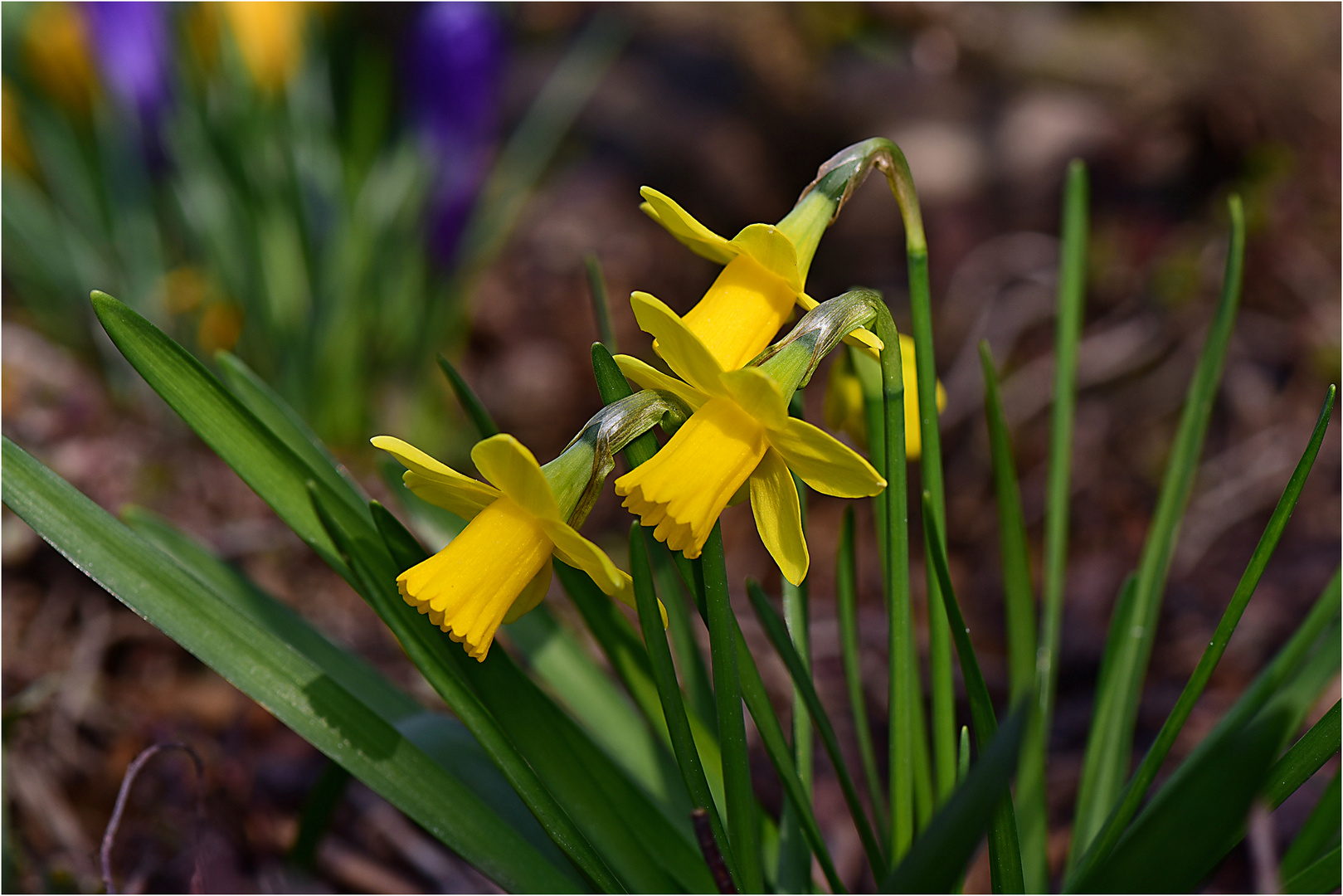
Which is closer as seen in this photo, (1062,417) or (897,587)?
(897,587)

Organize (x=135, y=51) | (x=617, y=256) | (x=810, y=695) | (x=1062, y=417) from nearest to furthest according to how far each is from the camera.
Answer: (x=810, y=695) → (x=1062, y=417) → (x=135, y=51) → (x=617, y=256)

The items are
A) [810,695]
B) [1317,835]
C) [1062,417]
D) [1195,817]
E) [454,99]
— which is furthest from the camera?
[454,99]

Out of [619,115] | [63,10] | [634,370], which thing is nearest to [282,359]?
[63,10]

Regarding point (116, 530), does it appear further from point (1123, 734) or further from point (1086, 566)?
point (1086, 566)

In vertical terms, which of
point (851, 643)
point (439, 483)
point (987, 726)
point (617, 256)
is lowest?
point (617, 256)

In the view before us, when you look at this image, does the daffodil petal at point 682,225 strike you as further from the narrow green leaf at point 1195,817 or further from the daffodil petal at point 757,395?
the narrow green leaf at point 1195,817

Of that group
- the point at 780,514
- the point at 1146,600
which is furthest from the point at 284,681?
the point at 1146,600

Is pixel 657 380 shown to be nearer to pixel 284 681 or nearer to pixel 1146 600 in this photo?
pixel 284 681
